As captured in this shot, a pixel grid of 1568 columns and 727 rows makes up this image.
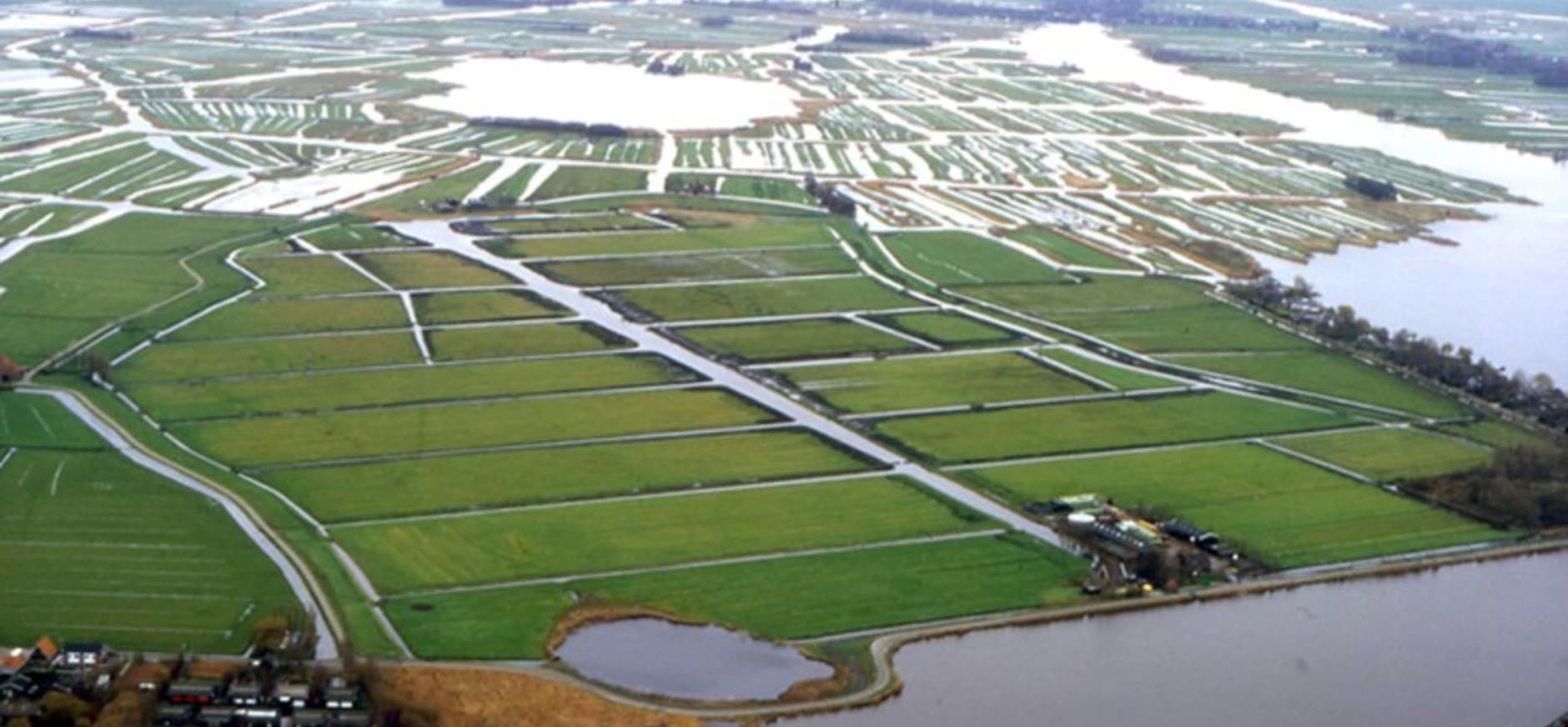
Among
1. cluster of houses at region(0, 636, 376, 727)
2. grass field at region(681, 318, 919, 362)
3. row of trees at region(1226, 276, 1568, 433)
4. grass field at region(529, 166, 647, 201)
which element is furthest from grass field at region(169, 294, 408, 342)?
row of trees at region(1226, 276, 1568, 433)

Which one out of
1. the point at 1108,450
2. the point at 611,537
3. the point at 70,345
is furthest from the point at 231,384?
the point at 1108,450

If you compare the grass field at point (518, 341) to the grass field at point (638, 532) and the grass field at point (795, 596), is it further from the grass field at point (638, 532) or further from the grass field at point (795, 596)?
the grass field at point (795, 596)

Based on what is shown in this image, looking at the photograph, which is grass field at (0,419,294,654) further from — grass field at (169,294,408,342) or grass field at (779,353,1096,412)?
grass field at (779,353,1096,412)

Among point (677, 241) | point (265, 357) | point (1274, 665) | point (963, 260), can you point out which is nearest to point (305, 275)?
point (265, 357)

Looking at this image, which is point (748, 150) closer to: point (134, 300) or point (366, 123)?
point (366, 123)

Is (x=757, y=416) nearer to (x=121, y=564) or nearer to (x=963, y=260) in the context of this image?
(x=121, y=564)
